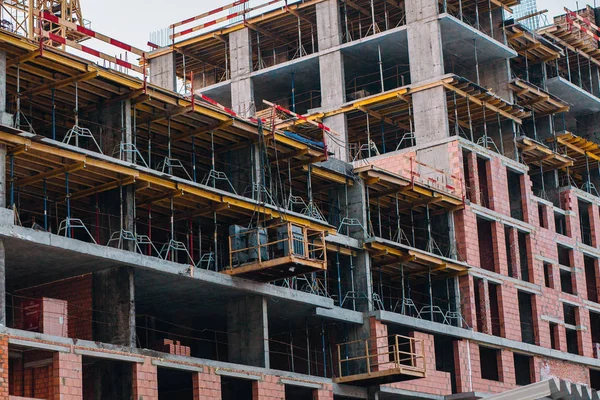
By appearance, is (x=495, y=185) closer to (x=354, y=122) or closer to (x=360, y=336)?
(x=354, y=122)

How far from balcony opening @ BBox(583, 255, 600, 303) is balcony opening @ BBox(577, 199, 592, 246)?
1439mm

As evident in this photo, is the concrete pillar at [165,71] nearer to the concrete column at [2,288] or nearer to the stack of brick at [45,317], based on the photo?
the stack of brick at [45,317]

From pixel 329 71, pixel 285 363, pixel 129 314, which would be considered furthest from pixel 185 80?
pixel 129 314

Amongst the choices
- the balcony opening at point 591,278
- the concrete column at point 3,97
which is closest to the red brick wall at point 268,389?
the concrete column at point 3,97

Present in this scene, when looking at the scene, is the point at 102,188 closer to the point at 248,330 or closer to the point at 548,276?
the point at 248,330

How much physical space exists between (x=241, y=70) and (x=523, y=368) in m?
24.6

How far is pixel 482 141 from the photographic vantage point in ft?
227

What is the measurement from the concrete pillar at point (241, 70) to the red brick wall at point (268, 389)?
89.5 ft

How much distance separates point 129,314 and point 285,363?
51.5ft

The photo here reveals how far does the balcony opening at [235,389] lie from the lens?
51.1 m

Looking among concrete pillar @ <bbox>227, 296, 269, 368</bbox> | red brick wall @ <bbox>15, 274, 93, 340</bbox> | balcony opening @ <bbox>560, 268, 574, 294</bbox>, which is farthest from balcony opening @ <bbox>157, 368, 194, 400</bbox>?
balcony opening @ <bbox>560, 268, 574, 294</bbox>

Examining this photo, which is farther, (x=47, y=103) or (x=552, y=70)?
(x=552, y=70)

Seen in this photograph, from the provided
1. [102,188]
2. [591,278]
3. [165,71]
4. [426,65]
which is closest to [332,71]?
[426,65]

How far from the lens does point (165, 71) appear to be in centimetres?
7600
